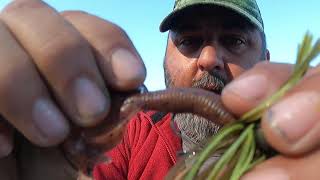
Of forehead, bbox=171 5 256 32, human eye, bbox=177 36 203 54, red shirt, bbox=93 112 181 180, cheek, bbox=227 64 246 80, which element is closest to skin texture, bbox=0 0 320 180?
red shirt, bbox=93 112 181 180

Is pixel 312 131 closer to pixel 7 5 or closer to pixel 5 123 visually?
pixel 5 123

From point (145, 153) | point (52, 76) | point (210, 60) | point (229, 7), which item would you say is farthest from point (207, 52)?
point (52, 76)

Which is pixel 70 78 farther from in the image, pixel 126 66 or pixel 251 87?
pixel 251 87

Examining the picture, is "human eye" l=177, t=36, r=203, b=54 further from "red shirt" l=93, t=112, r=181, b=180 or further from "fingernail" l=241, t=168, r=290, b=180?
"fingernail" l=241, t=168, r=290, b=180

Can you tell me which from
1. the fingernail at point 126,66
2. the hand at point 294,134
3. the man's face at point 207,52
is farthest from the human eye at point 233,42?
the hand at point 294,134

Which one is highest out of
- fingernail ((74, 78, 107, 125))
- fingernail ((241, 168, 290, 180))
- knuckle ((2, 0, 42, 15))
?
knuckle ((2, 0, 42, 15))

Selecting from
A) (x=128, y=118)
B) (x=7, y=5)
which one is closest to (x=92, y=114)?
(x=128, y=118)

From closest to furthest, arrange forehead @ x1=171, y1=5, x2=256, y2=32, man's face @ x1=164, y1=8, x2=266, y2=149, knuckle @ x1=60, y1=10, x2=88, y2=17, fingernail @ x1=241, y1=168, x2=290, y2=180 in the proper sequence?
fingernail @ x1=241, y1=168, x2=290, y2=180
knuckle @ x1=60, y1=10, x2=88, y2=17
man's face @ x1=164, y1=8, x2=266, y2=149
forehead @ x1=171, y1=5, x2=256, y2=32
